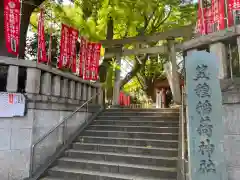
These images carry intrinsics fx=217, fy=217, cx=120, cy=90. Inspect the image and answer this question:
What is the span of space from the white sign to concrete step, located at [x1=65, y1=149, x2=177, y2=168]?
2222mm

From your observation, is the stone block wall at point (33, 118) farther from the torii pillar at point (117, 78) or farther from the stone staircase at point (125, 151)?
the torii pillar at point (117, 78)

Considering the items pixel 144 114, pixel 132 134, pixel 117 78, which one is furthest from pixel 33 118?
pixel 117 78

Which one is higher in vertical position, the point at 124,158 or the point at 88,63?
the point at 88,63

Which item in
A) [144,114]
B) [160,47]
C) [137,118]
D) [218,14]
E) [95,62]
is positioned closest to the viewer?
[218,14]

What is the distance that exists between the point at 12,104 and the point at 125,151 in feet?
11.6

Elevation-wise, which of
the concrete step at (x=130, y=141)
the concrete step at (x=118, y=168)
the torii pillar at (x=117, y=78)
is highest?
the torii pillar at (x=117, y=78)

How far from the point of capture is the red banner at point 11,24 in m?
5.95

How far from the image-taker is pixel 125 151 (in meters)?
6.79

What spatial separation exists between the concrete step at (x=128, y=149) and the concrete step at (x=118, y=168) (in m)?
0.64

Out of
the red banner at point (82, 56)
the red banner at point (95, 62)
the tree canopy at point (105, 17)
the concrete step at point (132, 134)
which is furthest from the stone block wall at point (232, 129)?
the red banner at point (95, 62)

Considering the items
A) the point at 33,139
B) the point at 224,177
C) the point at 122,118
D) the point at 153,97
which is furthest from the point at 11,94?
the point at 153,97

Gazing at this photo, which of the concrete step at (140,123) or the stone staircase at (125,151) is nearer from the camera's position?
the stone staircase at (125,151)

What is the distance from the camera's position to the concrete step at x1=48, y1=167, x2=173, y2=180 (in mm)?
5588

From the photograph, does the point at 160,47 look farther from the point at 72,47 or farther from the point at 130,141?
the point at 130,141
